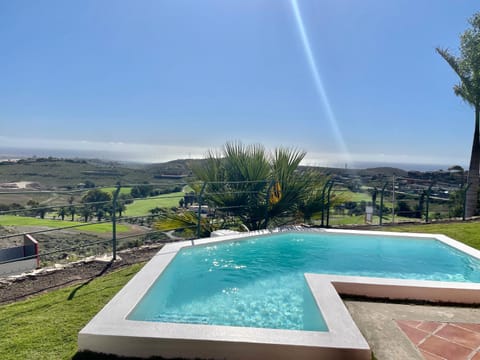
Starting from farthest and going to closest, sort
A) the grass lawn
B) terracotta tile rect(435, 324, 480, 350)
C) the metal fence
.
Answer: the grass lawn, the metal fence, terracotta tile rect(435, 324, 480, 350)

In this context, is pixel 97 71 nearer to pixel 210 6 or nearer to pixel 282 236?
pixel 210 6

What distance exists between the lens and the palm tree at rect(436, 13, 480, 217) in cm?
984

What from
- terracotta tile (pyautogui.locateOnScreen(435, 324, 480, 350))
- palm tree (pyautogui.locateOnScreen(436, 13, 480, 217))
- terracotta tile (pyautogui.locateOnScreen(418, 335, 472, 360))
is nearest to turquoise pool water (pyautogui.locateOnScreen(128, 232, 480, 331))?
terracotta tile (pyautogui.locateOnScreen(418, 335, 472, 360))

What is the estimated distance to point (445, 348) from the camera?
238 centimetres

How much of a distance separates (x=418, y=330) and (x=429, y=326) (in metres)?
0.19

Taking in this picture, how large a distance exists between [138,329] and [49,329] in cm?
100

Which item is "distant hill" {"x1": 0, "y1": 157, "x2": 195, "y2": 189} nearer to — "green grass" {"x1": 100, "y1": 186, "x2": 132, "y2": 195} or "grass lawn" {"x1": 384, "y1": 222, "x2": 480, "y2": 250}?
"green grass" {"x1": 100, "y1": 186, "x2": 132, "y2": 195}

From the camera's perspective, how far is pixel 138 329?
2502mm

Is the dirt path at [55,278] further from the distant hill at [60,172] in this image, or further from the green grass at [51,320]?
the distant hill at [60,172]

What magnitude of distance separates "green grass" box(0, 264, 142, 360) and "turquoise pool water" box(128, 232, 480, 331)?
1.87ft

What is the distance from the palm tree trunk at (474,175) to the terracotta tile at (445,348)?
31.3ft

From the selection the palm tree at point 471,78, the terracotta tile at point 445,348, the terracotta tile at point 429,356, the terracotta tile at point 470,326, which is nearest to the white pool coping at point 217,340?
the terracotta tile at point 429,356

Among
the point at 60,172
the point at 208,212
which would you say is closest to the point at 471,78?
the point at 208,212

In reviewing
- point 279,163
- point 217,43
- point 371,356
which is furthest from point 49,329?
point 217,43
